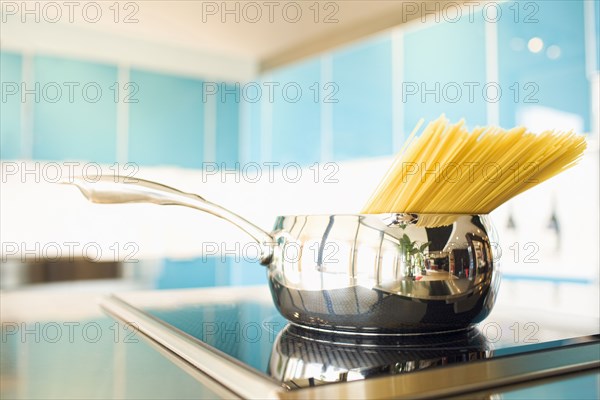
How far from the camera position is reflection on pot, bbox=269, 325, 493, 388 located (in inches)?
11.6

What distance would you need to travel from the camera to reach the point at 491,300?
41 centimetres

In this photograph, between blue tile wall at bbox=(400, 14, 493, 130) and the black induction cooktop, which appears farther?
blue tile wall at bbox=(400, 14, 493, 130)

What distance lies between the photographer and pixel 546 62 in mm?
1952

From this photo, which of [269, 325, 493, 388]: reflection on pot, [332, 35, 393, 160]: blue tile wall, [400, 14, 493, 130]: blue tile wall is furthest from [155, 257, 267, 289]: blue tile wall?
[269, 325, 493, 388]: reflection on pot

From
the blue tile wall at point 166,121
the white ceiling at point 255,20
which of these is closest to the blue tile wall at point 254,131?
the blue tile wall at point 166,121

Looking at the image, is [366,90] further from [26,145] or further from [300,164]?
[26,145]

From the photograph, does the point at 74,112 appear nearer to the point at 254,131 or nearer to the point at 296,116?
the point at 254,131

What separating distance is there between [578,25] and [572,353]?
1.83m

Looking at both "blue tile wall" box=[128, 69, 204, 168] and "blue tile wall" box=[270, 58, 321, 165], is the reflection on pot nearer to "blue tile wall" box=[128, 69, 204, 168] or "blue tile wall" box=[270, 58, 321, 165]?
"blue tile wall" box=[270, 58, 321, 165]

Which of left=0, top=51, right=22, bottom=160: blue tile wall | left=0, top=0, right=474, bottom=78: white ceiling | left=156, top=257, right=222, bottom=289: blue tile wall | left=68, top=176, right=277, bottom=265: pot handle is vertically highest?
left=0, top=51, right=22, bottom=160: blue tile wall

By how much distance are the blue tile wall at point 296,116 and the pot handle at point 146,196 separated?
2601mm

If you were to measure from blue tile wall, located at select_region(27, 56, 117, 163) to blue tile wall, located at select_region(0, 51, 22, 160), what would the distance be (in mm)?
74

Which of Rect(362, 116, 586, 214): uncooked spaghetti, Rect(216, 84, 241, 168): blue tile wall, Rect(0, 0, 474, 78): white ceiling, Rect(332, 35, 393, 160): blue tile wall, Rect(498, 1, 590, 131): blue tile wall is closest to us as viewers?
Rect(362, 116, 586, 214): uncooked spaghetti

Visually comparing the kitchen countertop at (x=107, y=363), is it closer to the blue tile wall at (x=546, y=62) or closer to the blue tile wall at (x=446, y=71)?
the blue tile wall at (x=546, y=62)
